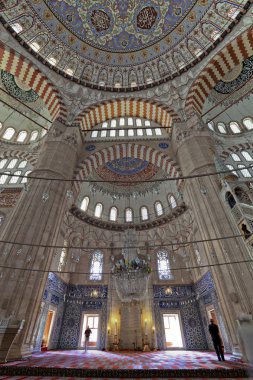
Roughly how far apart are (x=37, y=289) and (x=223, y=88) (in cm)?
1503

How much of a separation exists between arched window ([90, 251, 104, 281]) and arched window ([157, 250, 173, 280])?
412cm

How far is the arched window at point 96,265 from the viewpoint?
1423cm

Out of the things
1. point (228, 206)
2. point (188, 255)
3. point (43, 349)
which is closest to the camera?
point (228, 206)

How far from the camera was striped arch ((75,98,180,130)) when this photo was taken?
37.6ft

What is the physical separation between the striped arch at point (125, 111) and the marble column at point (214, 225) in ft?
6.26

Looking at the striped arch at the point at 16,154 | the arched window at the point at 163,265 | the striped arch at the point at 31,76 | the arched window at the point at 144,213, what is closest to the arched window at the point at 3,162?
the striped arch at the point at 16,154

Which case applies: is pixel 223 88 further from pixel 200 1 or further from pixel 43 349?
pixel 43 349

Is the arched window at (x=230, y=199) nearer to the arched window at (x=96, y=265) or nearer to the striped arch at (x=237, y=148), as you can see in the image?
Result: the striped arch at (x=237, y=148)

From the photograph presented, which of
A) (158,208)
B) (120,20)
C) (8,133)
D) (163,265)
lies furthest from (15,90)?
(163,265)

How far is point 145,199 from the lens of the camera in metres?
16.0

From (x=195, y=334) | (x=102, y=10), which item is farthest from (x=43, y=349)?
(x=102, y=10)

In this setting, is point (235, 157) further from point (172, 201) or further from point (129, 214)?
point (129, 214)

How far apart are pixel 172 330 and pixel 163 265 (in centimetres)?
382

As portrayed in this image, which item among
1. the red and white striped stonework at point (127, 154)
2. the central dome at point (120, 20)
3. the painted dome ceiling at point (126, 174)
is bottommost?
the red and white striped stonework at point (127, 154)
